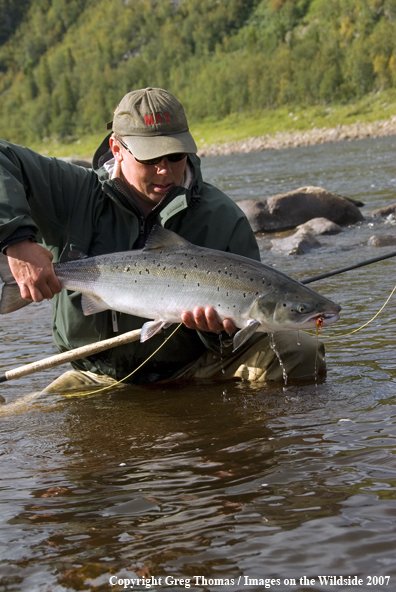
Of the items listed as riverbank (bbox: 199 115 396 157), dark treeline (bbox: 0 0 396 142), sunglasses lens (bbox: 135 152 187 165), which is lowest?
riverbank (bbox: 199 115 396 157)

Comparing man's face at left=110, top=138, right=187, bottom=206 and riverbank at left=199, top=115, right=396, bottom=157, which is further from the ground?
man's face at left=110, top=138, right=187, bottom=206

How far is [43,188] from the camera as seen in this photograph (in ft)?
14.1

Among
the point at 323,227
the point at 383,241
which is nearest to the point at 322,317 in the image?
the point at 383,241

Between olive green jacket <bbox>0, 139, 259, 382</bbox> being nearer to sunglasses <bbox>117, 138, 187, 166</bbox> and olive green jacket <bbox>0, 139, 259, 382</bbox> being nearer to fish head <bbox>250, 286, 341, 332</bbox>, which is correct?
sunglasses <bbox>117, 138, 187, 166</bbox>

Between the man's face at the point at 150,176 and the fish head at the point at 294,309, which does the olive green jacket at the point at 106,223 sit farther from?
the fish head at the point at 294,309

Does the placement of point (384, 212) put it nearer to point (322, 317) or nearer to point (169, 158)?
point (169, 158)

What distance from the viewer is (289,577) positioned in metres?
2.41

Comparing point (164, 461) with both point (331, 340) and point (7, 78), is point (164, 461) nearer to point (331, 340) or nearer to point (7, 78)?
point (331, 340)

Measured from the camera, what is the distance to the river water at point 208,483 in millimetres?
2488

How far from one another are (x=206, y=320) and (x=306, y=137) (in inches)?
2354

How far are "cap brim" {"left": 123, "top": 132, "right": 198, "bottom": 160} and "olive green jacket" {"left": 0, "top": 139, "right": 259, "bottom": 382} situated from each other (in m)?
0.26

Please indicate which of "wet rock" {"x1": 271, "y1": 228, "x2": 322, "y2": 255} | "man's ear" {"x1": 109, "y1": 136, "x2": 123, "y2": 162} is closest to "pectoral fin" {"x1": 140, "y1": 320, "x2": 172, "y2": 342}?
"man's ear" {"x1": 109, "y1": 136, "x2": 123, "y2": 162}

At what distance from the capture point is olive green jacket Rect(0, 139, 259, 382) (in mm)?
4320

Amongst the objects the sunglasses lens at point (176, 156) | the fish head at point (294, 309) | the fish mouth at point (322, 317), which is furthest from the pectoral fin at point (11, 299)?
the fish mouth at point (322, 317)
